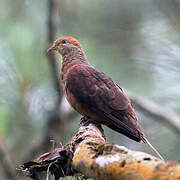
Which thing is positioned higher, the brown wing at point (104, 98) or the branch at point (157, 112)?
the branch at point (157, 112)

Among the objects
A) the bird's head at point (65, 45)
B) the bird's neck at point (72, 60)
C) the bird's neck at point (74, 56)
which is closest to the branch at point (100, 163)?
the bird's neck at point (72, 60)

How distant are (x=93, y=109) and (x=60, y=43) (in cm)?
132

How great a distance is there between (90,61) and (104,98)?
5.61 ft

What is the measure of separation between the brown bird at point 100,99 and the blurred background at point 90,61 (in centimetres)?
89

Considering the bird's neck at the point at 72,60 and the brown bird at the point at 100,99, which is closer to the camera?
the brown bird at the point at 100,99

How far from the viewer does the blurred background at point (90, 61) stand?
450cm

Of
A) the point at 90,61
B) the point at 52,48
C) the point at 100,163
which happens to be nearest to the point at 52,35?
the point at 52,48

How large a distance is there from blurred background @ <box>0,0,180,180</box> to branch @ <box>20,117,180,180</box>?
267 cm

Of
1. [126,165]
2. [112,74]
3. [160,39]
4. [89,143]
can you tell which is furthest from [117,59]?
[126,165]

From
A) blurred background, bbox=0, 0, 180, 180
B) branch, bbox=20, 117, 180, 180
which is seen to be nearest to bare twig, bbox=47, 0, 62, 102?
blurred background, bbox=0, 0, 180, 180

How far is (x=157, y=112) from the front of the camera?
15.9ft

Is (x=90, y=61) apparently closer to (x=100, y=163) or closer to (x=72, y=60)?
(x=72, y=60)

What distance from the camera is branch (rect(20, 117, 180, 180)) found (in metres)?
1.23

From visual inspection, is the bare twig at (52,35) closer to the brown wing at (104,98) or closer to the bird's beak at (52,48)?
the bird's beak at (52,48)
